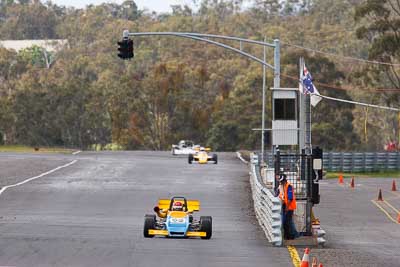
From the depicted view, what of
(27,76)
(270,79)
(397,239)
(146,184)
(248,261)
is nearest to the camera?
(248,261)

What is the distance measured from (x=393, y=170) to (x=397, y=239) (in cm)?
4173

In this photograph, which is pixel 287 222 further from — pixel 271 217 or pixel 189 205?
pixel 189 205

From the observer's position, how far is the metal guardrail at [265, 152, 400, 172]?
66312 millimetres

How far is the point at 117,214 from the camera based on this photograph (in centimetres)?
3234

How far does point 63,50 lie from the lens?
623 ft

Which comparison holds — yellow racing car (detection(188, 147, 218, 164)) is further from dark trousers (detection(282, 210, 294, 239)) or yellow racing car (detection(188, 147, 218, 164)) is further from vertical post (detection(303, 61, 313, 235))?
dark trousers (detection(282, 210, 294, 239))

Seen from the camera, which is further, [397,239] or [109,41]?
[109,41]

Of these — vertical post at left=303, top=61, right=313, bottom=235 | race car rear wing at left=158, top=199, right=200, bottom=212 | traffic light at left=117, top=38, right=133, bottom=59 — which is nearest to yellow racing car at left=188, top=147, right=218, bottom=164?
traffic light at left=117, top=38, right=133, bottom=59

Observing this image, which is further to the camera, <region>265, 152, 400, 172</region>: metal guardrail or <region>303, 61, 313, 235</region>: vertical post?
<region>265, 152, 400, 172</region>: metal guardrail

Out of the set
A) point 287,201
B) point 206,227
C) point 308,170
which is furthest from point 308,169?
point 206,227

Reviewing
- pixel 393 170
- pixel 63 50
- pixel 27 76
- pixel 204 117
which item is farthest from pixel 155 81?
pixel 63 50

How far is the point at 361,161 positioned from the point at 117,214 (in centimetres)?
3671

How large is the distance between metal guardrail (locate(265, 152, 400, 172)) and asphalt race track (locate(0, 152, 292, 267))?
6899 mm

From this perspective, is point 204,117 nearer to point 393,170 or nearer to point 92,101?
point 92,101
